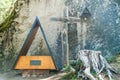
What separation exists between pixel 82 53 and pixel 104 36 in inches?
66.5

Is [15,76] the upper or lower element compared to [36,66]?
lower

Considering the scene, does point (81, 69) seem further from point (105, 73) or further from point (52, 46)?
point (52, 46)

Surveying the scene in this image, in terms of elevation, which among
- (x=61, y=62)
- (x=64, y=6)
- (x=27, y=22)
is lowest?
(x=61, y=62)

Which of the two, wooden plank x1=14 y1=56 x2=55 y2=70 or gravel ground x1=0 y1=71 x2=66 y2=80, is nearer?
gravel ground x1=0 y1=71 x2=66 y2=80

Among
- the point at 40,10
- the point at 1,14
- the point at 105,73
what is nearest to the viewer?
the point at 105,73

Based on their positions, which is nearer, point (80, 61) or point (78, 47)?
point (80, 61)

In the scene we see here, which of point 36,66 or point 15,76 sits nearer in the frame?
point 36,66

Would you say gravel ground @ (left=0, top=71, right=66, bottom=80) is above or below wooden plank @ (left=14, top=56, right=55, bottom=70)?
below

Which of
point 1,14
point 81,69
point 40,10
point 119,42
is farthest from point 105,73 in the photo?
point 1,14

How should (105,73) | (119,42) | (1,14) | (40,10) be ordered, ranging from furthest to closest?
1. (1,14)
2. (40,10)
3. (119,42)
4. (105,73)

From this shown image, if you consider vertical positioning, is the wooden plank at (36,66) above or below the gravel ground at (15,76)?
above

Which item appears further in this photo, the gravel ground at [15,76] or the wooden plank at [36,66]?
the wooden plank at [36,66]

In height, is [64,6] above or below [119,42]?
above

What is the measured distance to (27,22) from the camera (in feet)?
26.6
